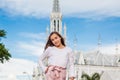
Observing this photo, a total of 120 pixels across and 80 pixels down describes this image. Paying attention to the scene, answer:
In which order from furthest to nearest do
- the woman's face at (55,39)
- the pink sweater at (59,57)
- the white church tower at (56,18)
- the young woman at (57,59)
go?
the white church tower at (56,18) < the woman's face at (55,39) < the pink sweater at (59,57) < the young woman at (57,59)

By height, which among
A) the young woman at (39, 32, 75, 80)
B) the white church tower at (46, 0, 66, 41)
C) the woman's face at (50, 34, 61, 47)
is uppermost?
the white church tower at (46, 0, 66, 41)

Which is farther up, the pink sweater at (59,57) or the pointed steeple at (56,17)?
the pointed steeple at (56,17)

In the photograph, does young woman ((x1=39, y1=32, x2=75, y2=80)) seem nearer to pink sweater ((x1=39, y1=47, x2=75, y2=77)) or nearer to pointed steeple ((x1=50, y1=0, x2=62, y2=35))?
pink sweater ((x1=39, y1=47, x2=75, y2=77))

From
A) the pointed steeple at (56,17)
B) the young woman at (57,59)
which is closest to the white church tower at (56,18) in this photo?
the pointed steeple at (56,17)

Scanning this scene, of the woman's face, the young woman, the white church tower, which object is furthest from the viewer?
the white church tower

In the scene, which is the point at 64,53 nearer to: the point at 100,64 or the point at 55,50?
the point at 55,50

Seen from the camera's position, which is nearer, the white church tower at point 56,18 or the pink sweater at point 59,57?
the pink sweater at point 59,57

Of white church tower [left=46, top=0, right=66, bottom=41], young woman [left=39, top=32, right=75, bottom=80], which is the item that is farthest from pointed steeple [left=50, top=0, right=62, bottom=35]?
young woman [left=39, top=32, right=75, bottom=80]

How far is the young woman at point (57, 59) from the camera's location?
964cm

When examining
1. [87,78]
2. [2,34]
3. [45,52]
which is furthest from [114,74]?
[45,52]

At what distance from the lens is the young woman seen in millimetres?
9641

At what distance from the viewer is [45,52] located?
10031 millimetres

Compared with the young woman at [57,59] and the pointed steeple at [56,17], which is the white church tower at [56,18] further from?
the young woman at [57,59]

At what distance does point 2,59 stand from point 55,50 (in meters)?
36.5
